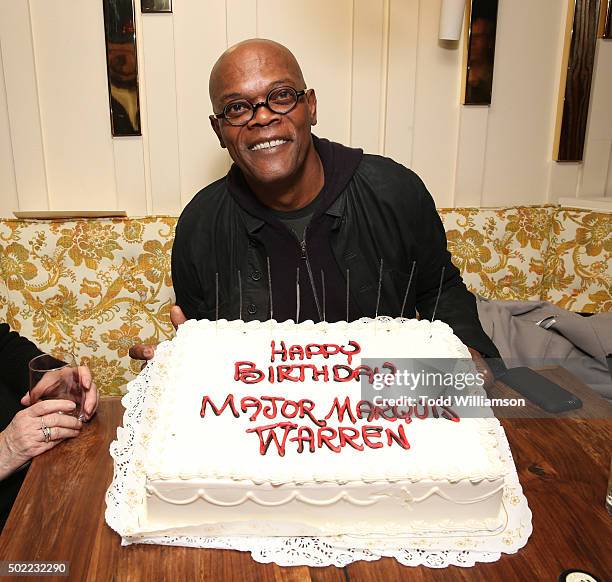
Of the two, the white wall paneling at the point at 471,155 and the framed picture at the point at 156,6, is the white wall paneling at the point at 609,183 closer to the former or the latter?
the white wall paneling at the point at 471,155

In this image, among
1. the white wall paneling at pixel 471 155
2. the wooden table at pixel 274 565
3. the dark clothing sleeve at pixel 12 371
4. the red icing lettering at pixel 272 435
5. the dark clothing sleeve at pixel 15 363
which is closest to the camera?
the wooden table at pixel 274 565

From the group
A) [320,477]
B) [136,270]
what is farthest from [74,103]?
[320,477]

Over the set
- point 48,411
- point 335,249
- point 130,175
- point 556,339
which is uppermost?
point 130,175

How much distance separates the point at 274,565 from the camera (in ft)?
2.89

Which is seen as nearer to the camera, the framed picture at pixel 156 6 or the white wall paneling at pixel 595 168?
the framed picture at pixel 156 6

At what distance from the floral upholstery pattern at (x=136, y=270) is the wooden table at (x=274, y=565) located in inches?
48.1

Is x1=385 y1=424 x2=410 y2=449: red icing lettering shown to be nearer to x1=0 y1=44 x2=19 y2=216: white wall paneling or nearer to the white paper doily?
the white paper doily

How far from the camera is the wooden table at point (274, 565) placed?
0.87m

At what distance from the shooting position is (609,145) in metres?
2.61

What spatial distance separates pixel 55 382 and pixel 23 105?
1.52m

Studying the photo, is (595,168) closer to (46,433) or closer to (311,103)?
(311,103)

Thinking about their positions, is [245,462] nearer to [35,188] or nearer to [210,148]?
[210,148]

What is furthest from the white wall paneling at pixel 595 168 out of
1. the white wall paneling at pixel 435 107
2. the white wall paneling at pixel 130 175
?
the white wall paneling at pixel 130 175

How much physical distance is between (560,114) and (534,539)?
6.85 ft
